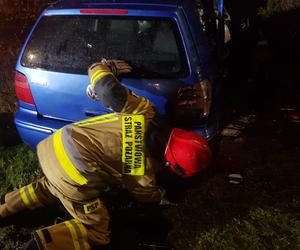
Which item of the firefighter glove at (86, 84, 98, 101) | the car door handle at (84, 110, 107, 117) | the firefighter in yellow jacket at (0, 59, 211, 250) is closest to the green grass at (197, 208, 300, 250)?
the firefighter in yellow jacket at (0, 59, 211, 250)

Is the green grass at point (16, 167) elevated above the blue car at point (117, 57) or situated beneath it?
situated beneath

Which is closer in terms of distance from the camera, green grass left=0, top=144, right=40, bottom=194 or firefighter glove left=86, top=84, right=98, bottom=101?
firefighter glove left=86, top=84, right=98, bottom=101

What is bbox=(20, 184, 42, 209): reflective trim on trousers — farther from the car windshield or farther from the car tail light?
the car tail light

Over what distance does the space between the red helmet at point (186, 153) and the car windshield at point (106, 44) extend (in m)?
0.87

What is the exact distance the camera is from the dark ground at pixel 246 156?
3.35m

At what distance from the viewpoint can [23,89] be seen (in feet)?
11.9

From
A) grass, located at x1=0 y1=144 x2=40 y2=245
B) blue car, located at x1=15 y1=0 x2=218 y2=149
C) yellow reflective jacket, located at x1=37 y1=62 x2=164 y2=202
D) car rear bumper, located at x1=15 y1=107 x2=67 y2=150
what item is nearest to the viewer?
yellow reflective jacket, located at x1=37 y1=62 x2=164 y2=202

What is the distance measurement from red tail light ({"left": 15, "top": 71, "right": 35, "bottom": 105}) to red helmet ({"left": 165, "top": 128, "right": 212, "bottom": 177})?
175 centimetres

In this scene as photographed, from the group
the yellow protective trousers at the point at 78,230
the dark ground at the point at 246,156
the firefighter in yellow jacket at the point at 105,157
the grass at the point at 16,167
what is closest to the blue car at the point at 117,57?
the firefighter in yellow jacket at the point at 105,157

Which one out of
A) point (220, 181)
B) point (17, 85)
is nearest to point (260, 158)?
point (220, 181)

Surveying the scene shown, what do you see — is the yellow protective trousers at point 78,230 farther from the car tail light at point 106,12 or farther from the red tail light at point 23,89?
the car tail light at point 106,12

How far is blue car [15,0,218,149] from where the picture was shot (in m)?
3.15

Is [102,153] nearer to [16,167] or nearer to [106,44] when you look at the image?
[106,44]

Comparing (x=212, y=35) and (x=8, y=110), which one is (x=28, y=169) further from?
(x=212, y=35)
